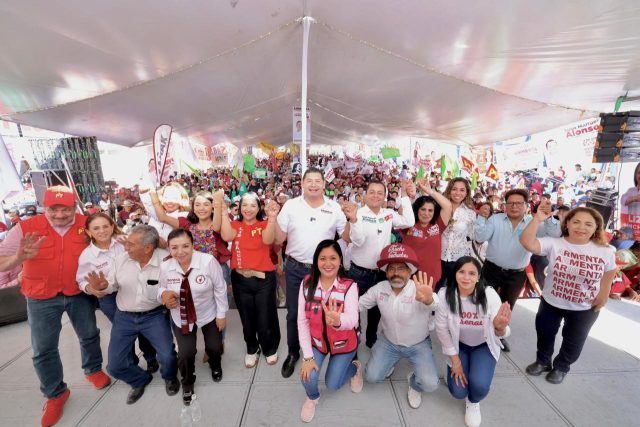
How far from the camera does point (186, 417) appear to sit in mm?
2180

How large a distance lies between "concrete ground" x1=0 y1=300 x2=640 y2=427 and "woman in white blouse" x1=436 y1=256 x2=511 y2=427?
24cm

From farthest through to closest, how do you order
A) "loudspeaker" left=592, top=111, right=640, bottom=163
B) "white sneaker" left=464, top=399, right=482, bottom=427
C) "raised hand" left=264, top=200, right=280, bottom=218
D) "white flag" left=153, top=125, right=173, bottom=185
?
"loudspeaker" left=592, top=111, right=640, bottom=163
"white flag" left=153, top=125, right=173, bottom=185
"raised hand" left=264, top=200, right=280, bottom=218
"white sneaker" left=464, top=399, right=482, bottom=427

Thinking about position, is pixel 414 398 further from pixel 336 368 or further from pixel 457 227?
pixel 457 227

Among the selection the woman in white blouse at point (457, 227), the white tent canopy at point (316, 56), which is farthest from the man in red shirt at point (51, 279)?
the woman in white blouse at point (457, 227)

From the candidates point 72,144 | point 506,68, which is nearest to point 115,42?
point 506,68

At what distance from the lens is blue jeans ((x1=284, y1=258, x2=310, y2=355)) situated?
2580 mm

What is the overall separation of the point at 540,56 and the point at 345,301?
5367mm

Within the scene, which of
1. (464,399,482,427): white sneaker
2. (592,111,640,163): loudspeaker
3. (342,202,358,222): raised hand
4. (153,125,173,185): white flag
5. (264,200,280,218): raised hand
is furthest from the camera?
(592,111,640,163): loudspeaker

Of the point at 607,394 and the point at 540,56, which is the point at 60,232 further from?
the point at 540,56

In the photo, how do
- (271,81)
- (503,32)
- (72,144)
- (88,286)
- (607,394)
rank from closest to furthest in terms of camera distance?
(88,286), (607,394), (503,32), (271,81), (72,144)

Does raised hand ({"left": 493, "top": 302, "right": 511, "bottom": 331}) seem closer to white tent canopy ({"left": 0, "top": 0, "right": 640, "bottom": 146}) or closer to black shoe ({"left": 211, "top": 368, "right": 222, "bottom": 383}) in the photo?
black shoe ({"left": 211, "top": 368, "right": 222, "bottom": 383})

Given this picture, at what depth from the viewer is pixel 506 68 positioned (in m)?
5.27

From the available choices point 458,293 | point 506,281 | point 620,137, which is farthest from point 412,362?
point 620,137

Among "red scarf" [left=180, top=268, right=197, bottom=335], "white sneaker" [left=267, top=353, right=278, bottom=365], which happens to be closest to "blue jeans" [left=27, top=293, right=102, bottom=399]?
"red scarf" [left=180, top=268, right=197, bottom=335]
